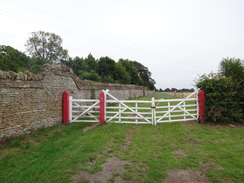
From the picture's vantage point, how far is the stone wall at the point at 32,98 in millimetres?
5988

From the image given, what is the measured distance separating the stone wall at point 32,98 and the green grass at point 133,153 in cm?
55

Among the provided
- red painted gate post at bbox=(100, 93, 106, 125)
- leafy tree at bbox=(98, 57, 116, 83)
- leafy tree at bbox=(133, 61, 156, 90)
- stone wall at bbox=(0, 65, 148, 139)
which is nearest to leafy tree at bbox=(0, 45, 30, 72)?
stone wall at bbox=(0, 65, 148, 139)

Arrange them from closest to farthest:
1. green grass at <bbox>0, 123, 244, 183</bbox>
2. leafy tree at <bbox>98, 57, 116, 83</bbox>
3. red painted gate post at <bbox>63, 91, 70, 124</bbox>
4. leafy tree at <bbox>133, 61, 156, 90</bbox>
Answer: green grass at <bbox>0, 123, 244, 183</bbox> < red painted gate post at <bbox>63, 91, 70, 124</bbox> < leafy tree at <bbox>98, 57, 116, 83</bbox> < leafy tree at <bbox>133, 61, 156, 90</bbox>

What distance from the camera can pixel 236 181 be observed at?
334cm

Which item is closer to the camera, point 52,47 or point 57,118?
point 57,118

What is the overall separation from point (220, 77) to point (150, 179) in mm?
7171

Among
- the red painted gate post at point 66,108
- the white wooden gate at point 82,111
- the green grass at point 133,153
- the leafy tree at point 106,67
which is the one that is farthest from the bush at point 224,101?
the leafy tree at point 106,67

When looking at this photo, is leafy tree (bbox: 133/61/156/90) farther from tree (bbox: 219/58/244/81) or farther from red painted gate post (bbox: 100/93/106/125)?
red painted gate post (bbox: 100/93/106/125)

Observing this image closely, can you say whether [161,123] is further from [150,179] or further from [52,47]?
[52,47]

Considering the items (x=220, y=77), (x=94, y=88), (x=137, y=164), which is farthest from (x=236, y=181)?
(x=94, y=88)

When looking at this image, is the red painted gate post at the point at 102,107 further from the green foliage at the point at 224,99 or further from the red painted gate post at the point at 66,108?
the green foliage at the point at 224,99

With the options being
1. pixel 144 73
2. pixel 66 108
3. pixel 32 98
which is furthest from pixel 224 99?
pixel 144 73

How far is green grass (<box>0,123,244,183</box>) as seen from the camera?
146 inches

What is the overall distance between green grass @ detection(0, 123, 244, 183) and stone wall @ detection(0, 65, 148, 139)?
550 mm
